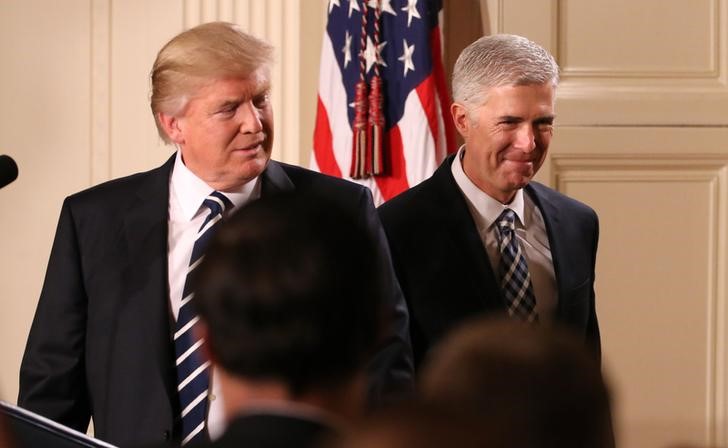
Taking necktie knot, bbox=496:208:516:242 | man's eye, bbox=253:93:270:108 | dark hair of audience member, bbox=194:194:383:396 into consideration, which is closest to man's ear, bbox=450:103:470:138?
necktie knot, bbox=496:208:516:242

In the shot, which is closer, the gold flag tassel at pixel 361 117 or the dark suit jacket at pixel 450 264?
the dark suit jacket at pixel 450 264

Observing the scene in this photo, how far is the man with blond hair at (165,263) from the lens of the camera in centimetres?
287

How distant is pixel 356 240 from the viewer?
4.99 ft

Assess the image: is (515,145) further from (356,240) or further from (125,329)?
(356,240)

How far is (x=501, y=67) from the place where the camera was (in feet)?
10.8

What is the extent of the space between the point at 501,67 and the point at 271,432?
79.7 inches

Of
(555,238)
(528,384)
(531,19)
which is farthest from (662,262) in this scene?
(528,384)

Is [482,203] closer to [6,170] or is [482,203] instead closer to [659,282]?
[6,170]

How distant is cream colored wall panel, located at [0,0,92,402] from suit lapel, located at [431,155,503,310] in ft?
7.40

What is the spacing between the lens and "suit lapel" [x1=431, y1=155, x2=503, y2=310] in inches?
126

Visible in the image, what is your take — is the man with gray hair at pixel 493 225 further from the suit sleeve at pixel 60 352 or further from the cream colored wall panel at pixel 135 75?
the cream colored wall panel at pixel 135 75

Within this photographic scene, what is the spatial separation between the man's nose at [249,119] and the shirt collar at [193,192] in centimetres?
14

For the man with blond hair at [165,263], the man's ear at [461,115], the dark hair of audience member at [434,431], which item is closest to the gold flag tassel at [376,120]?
the man's ear at [461,115]

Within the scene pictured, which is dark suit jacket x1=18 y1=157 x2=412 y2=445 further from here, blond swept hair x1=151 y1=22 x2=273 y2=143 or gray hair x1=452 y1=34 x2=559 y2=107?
gray hair x1=452 y1=34 x2=559 y2=107
